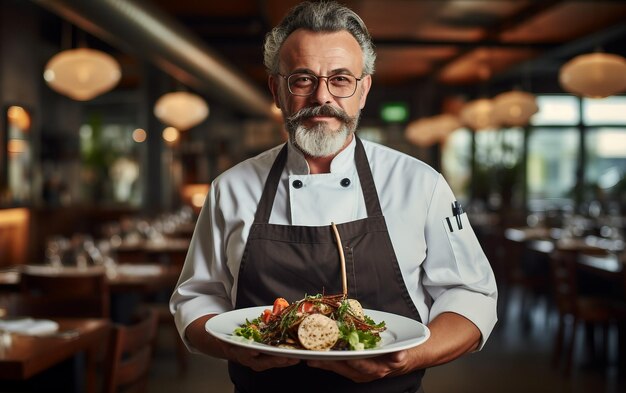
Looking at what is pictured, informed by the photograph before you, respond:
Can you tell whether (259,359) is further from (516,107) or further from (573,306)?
(516,107)

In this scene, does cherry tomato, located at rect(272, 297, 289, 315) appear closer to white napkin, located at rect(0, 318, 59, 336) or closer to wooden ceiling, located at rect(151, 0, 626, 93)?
white napkin, located at rect(0, 318, 59, 336)

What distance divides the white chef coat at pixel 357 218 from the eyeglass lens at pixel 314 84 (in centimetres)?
19

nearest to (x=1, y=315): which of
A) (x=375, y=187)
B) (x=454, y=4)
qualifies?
(x=375, y=187)

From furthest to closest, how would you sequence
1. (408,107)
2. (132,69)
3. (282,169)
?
1. (408,107)
2. (132,69)
3. (282,169)

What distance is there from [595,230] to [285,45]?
28.1ft

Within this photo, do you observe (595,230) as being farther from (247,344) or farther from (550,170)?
(247,344)

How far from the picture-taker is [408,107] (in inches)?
682

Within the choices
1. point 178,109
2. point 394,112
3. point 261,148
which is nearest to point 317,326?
point 178,109

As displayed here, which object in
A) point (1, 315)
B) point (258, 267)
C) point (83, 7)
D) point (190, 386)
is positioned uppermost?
point (83, 7)

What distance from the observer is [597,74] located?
6.48 meters

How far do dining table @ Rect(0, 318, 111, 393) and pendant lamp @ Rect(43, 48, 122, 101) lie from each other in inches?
144

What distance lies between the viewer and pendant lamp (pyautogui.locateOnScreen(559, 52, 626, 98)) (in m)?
6.44

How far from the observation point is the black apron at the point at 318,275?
1644 millimetres

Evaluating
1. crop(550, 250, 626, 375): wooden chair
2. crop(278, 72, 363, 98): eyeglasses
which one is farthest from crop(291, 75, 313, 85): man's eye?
crop(550, 250, 626, 375): wooden chair
